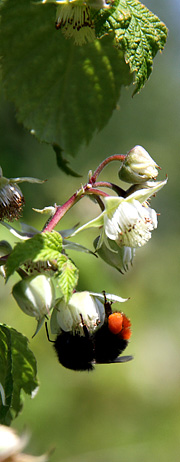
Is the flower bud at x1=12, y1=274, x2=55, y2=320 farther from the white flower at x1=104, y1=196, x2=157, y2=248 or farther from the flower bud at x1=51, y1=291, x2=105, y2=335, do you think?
the white flower at x1=104, y1=196, x2=157, y2=248

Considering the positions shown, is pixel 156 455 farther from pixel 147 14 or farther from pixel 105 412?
pixel 147 14

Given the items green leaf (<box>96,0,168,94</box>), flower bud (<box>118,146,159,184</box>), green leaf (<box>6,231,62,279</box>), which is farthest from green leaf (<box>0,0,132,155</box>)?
green leaf (<box>6,231,62,279</box>)

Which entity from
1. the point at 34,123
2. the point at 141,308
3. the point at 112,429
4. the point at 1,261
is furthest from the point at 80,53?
the point at 112,429

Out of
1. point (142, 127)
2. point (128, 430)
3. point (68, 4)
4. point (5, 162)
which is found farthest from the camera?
point (142, 127)

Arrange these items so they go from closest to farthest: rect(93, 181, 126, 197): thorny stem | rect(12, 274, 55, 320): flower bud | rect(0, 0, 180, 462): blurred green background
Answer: rect(12, 274, 55, 320): flower bud < rect(93, 181, 126, 197): thorny stem < rect(0, 0, 180, 462): blurred green background

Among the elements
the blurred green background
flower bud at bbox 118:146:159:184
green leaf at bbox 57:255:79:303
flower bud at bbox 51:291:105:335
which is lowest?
the blurred green background

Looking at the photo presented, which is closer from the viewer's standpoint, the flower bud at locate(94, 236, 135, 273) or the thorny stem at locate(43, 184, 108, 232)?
the thorny stem at locate(43, 184, 108, 232)
